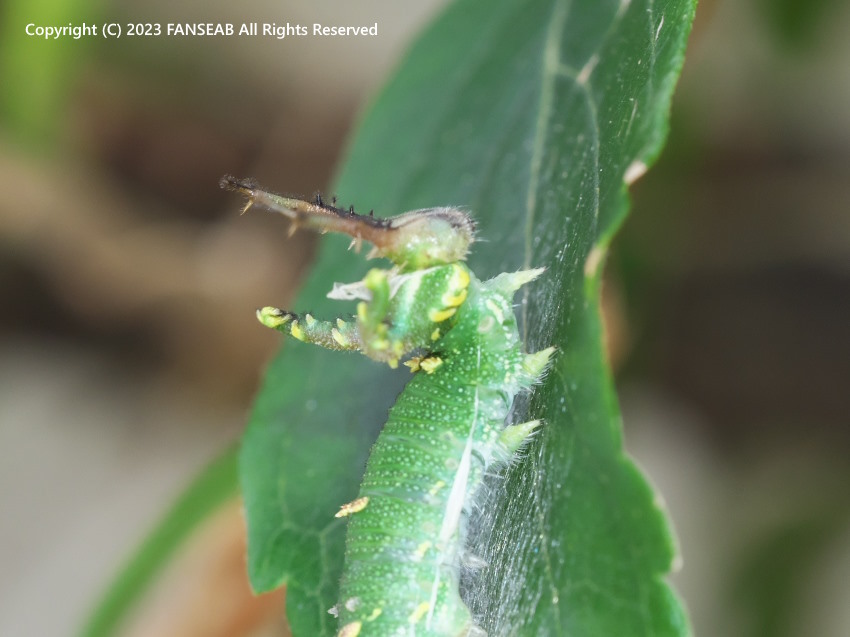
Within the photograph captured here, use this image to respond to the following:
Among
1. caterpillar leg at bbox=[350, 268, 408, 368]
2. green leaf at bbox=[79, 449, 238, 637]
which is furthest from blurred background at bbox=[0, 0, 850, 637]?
caterpillar leg at bbox=[350, 268, 408, 368]

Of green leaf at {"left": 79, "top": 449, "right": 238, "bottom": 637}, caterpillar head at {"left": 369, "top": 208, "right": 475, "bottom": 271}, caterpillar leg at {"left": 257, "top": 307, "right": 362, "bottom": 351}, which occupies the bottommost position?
green leaf at {"left": 79, "top": 449, "right": 238, "bottom": 637}

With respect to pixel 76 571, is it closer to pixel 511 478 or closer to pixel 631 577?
pixel 511 478

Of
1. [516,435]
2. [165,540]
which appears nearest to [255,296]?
[165,540]

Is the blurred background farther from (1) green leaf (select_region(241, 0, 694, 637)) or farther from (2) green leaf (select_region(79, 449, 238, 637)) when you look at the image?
(1) green leaf (select_region(241, 0, 694, 637))

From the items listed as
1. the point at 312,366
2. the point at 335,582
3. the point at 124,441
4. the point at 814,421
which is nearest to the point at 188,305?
the point at 124,441

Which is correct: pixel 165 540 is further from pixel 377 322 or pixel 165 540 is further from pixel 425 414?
pixel 377 322

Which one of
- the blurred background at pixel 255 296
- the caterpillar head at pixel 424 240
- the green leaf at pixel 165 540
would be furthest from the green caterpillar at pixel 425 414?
the green leaf at pixel 165 540
